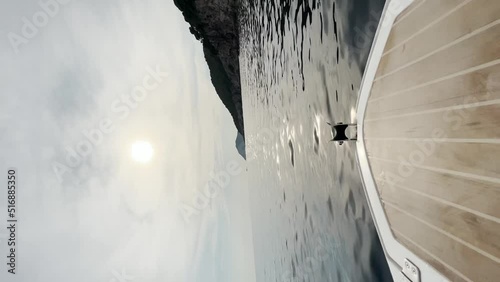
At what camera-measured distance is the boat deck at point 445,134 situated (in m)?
1.97

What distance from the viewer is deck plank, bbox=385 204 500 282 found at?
197 centimetres

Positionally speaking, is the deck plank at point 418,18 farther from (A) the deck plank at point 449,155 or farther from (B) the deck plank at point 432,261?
(B) the deck plank at point 432,261

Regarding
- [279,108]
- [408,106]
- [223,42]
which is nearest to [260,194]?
[279,108]

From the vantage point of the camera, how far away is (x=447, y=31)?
7.87 ft

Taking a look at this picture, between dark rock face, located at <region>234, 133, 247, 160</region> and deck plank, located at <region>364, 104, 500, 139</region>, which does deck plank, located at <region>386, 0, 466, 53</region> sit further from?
dark rock face, located at <region>234, 133, 247, 160</region>

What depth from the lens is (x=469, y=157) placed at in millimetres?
2131

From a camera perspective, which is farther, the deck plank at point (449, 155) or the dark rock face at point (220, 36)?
the dark rock face at point (220, 36)

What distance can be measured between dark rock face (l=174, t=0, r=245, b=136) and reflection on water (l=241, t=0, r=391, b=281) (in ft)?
38.7

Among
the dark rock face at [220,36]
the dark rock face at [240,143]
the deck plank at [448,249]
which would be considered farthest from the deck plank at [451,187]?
the dark rock face at [240,143]

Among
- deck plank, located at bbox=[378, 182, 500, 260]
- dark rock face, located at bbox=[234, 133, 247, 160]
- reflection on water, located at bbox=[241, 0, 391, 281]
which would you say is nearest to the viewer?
deck plank, located at bbox=[378, 182, 500, 260]

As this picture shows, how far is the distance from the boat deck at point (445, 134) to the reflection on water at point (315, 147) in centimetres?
144

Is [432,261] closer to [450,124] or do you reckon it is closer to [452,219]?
[452,219]

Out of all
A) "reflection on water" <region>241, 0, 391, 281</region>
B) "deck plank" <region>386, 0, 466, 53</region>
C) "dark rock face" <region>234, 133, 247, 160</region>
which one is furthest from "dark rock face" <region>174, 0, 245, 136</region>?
"deck plank" <region>386, 0, 466, 53</region>

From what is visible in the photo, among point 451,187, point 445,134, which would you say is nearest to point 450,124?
point 445,134
